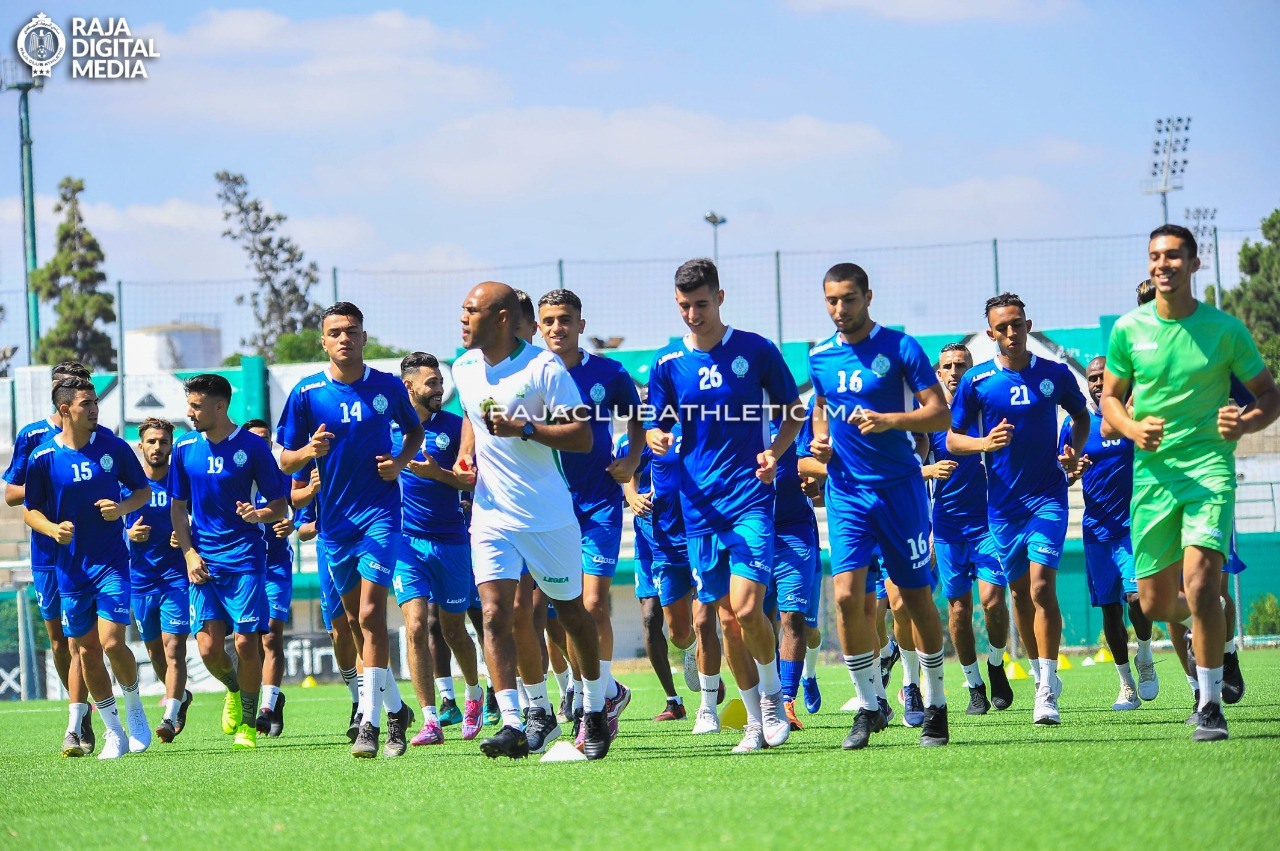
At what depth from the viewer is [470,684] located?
36.2ft

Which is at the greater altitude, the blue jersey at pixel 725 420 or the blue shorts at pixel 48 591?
the blue jersey at pixel 725 420

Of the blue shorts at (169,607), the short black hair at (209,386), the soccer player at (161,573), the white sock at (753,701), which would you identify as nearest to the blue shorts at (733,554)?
the white sock at (753,701)

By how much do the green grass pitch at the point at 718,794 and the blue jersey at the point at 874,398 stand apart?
145 centimetres

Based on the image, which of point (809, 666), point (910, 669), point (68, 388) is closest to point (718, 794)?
point (910, 669)

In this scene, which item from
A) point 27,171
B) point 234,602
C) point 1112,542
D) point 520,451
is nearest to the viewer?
point 520,451

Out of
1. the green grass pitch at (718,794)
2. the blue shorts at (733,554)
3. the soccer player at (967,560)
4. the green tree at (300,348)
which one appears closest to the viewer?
the green grass pitch at (718,794)

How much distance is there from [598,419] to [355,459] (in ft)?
4.83

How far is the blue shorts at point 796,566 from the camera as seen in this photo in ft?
29.7

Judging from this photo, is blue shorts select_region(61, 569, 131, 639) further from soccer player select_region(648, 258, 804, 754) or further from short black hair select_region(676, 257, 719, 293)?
short black hair select_region(676, 257, 719, 293)

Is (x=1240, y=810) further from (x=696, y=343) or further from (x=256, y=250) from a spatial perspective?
(x=256, y=250)

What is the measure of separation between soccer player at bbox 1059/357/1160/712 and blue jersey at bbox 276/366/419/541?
4901 millimetres

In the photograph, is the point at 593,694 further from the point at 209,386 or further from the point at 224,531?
the point at 209,386

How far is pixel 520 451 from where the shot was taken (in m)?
7.52

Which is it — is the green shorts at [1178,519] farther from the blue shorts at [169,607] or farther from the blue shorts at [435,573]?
the blue shorts at [169,607]
